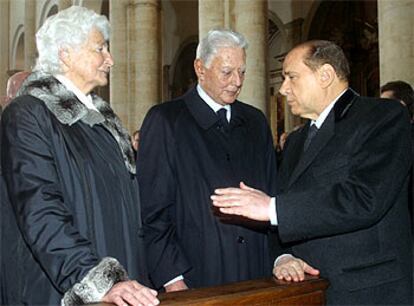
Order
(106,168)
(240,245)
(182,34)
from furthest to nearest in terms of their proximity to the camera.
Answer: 1. (182,34)
2. (240,245)
3. (106,168)

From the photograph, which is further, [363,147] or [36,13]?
[36,13]

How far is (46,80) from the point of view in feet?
7.82

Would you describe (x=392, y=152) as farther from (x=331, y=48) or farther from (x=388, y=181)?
(x=331, y=48)

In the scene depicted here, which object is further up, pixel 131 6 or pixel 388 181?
pixel 131 6

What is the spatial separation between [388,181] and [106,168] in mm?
1108

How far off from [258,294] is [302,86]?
100 centimetres

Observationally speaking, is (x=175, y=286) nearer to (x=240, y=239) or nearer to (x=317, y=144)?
(x=240, y=239)

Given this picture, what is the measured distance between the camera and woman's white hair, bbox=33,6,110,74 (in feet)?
8.01

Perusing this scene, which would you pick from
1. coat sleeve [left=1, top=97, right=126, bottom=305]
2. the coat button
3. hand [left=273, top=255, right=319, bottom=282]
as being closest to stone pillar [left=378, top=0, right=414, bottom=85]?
the coat button

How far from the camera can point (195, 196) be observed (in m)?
3.03

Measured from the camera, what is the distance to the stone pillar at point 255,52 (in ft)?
26.5

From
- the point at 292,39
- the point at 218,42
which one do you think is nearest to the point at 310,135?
the point at 218,42

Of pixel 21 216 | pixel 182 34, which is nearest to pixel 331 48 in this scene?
pixel 21 216

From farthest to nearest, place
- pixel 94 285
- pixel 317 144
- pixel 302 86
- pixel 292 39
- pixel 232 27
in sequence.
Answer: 1. pixel 292 39
2. pixel 232 27
3. pixel 302 86
4. pixel 317 144
5. pixel 94 285
